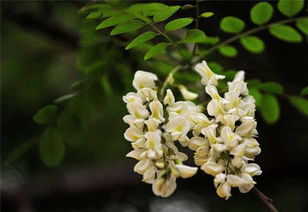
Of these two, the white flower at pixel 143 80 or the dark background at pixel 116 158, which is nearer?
the white flower at pixel 143 80

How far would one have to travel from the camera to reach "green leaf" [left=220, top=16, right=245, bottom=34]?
1266mm

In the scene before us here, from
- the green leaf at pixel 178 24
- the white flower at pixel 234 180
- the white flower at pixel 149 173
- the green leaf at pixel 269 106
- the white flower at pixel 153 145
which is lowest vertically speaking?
the green leaf at pixel 269 106

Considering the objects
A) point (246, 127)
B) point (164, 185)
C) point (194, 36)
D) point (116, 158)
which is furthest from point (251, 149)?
point (116, 158)

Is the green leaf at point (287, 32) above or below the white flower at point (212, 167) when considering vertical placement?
below

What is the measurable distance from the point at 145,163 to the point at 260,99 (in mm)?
562

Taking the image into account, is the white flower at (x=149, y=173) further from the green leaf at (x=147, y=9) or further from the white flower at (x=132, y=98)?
the green leaf at (x=147, y=9)

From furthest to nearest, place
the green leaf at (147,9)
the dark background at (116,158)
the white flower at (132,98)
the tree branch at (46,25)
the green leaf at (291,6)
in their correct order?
the tree branch at (46,25) → the dark background at (116,158) → the green leaf at (291,6) → the green leaf at (147,9) → the white flower at (132,98)

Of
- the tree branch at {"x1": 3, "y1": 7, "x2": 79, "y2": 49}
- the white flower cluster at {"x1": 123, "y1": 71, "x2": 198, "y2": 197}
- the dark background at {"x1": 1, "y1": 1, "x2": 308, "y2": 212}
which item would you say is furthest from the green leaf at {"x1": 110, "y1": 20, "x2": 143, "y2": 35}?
the tree branch at {"x1": 3, "y1": 7, "x2": 79, "y2": 49}

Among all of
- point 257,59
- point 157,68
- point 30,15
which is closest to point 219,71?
point 157,68

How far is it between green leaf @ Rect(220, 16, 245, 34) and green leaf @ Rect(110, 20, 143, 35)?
1.11 feet

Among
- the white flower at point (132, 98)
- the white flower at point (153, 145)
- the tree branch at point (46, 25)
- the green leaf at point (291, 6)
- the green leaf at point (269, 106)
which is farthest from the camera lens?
the tree branch at point (46, 25)

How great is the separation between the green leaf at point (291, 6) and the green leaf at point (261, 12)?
0.03m

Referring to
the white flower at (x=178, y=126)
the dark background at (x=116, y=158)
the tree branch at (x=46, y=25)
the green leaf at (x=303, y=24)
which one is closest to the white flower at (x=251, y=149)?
the white flower at (x=178, y=126)

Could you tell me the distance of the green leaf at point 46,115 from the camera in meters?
1.22
